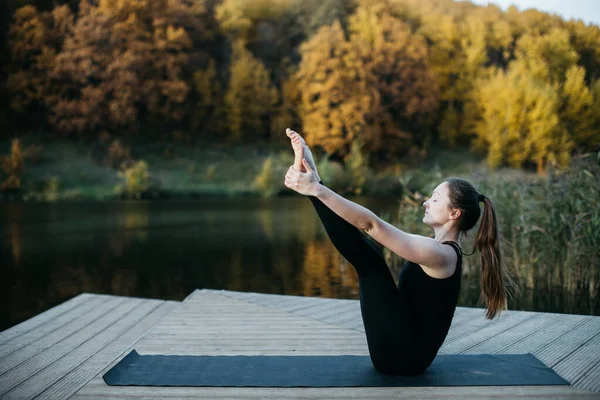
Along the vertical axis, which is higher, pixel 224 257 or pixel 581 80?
pixel 581 80

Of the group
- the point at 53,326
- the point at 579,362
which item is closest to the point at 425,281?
the point at 579,362

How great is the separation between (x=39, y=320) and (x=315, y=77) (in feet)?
57.1

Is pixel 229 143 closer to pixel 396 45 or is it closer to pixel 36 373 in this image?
pixel 396 45

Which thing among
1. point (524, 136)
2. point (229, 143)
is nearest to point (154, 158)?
point (229, 143)

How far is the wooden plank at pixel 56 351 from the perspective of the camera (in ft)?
7.63

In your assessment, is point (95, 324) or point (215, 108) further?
point (215, 108)

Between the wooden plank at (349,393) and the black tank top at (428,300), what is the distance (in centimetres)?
17

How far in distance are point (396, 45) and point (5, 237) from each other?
14782mm

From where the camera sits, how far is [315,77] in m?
20.1

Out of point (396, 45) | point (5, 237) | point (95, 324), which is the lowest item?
point (5, 237)

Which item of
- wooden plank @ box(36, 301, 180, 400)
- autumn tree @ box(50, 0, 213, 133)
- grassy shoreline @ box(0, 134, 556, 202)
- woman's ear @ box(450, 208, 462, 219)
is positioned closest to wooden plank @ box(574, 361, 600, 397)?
woman's ear @ box(450, 208, 462, 219)

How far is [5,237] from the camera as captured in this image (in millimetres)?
9500

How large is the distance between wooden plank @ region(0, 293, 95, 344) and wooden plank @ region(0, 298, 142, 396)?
284 mm

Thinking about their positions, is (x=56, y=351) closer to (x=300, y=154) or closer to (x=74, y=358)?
(x=74, y=358)
